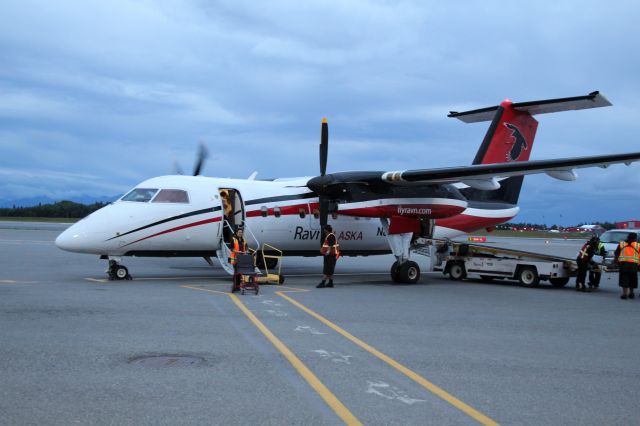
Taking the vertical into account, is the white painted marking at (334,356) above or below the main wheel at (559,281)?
below

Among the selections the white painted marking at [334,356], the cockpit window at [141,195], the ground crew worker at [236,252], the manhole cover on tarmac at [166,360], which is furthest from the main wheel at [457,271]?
the manhole cover on tarmac at [166,360]

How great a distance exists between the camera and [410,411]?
214 inches

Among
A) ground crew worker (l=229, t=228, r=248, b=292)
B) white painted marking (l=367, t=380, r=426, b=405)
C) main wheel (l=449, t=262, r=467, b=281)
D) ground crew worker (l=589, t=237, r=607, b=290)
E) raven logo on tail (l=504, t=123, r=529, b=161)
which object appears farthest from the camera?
raven logo on tail (l=504, t=123, r=529, b=161)

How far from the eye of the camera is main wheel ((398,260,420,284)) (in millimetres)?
18328

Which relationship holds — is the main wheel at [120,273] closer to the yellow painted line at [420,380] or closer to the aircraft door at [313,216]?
the aircraft door at [313,216]

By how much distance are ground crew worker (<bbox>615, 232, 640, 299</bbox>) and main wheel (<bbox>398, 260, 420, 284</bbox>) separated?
18.6ft

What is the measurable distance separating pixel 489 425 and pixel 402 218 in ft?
45.4

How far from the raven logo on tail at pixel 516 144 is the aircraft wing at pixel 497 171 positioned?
178 inches

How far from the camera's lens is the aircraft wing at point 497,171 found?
1568cm

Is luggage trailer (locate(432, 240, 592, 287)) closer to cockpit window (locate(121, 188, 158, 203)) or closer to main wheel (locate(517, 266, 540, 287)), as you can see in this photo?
main wheel (locate(517, 266, 540, 287))

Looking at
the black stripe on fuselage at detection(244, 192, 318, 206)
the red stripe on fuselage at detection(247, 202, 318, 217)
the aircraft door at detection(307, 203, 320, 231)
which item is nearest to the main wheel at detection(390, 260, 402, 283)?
the aircraft door at detection(307, 203, 320, 231)

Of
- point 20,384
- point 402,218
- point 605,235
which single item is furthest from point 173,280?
point 605,235

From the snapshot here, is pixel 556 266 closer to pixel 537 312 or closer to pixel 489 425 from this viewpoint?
pixel 537 312

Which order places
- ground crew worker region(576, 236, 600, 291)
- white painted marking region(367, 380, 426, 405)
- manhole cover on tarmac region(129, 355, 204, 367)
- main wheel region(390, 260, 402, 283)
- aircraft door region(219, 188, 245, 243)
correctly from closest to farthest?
1. white painted marking region(367, 380, 426, 405)
2. manhole cover on tarmac region(129, 355, 204, 367)
3. ground crew worker region(576, 236, 600, 291)
4. aircraft door region(219, 188, 245, 243)
5. main wheel region(390, 260, 402, 283)
